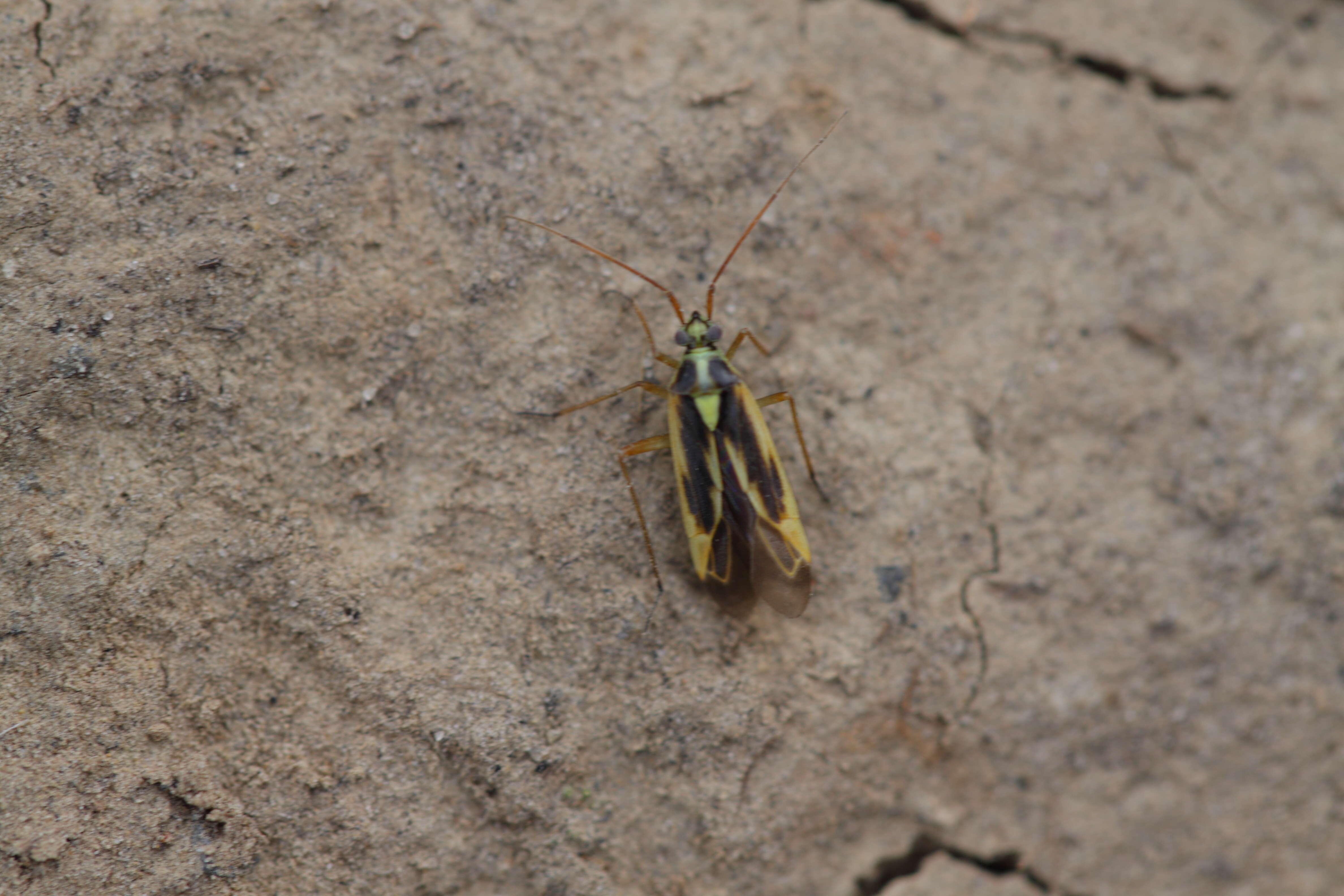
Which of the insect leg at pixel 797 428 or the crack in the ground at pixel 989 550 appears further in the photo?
the crack in the ground at pixel 989 550

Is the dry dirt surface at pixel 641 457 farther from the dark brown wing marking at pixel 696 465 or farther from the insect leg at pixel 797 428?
the dark brown wing marking at pixel 696 465

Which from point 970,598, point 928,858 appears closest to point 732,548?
point 970,598

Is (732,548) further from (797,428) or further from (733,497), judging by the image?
(797,428)

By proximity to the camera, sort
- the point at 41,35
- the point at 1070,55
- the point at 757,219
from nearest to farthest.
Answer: the point at 41,35, the point at 757,219, the point at 1070,55

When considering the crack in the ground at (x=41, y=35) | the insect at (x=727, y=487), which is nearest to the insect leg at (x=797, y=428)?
the insect at (x=727, y=487)

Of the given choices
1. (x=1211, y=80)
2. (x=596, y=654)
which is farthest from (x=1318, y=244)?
(x=596, y=654)
